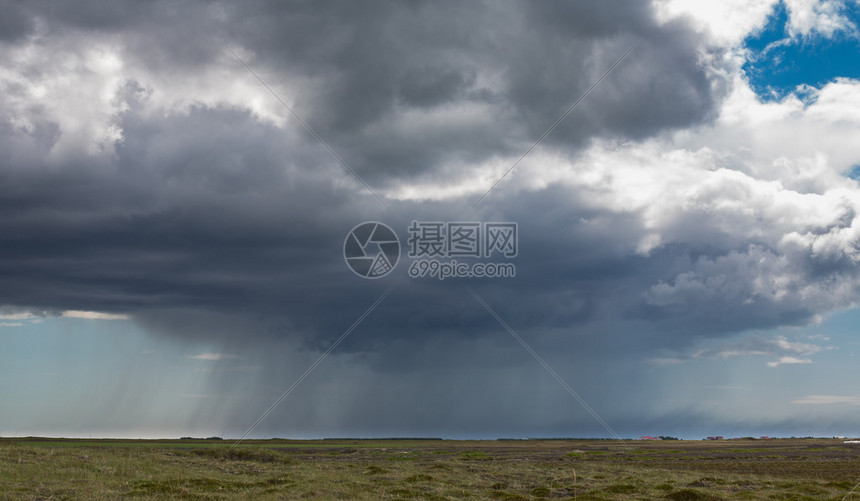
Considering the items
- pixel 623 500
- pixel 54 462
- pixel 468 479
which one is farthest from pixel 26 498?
pixel 623 500

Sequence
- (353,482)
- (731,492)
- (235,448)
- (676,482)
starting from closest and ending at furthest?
(731,492)
(353,482)
(676,482)
(235,448)

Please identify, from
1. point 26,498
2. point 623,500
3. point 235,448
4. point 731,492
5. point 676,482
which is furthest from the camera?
point 235,448

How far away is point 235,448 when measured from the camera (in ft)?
185

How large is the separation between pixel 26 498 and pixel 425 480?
2098 centimetres

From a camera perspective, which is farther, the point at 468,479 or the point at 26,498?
the point at 468,479

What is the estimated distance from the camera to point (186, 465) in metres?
43.1

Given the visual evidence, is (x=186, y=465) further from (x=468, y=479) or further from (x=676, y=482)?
(x=676, y=482)

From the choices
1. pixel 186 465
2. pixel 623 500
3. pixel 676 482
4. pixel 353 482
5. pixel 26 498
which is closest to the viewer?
pixel 26 498

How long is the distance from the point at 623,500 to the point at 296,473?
2128cm

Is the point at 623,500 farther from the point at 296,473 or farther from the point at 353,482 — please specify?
the point at 296,473

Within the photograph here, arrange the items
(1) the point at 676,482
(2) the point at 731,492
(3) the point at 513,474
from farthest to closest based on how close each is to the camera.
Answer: (3) the point at 513,474 → (1) the point at 676,482 → (2) the point at 731,492

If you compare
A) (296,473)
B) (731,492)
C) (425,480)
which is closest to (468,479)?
(425,480)

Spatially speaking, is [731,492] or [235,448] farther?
[235,448]

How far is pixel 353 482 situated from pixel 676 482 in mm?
20219
